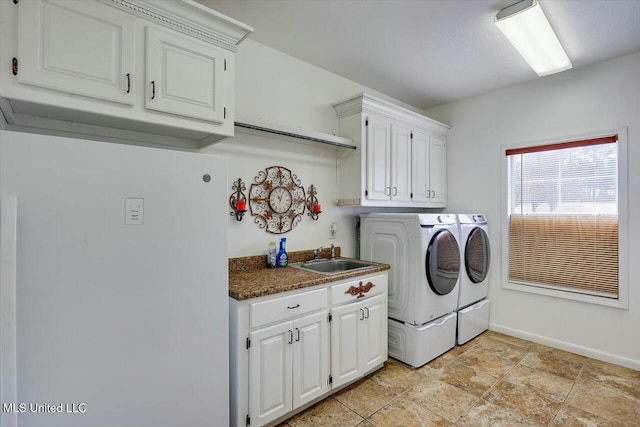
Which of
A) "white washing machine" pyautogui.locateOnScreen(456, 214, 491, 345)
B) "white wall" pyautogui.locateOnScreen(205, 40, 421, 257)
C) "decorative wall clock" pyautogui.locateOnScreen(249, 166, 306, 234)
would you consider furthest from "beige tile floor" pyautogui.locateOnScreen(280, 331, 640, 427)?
"decorative wall clock" pyautogui.locateOnScreen(249, 166, 306, 234)

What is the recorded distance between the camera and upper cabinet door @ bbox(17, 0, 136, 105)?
1.23 m

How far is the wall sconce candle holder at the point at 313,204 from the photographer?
9.09ft

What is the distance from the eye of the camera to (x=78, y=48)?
1.33 metres

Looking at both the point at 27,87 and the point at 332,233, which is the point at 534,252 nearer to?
the point at 332,233

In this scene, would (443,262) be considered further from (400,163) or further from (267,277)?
(267,277)

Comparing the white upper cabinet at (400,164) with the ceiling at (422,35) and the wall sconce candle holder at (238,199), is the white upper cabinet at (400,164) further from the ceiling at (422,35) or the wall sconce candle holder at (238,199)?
the wall sconce candle holder at (238,199)

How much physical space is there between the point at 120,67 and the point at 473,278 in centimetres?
338

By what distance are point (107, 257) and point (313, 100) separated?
2.20m

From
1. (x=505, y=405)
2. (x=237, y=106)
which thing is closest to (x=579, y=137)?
(x=505, y=405)

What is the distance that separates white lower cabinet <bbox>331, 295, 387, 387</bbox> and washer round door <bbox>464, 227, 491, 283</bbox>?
3.81ft

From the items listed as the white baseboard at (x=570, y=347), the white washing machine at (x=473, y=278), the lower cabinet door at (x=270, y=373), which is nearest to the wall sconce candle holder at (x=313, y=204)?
the lower cabinet door at (x=270, y=373)

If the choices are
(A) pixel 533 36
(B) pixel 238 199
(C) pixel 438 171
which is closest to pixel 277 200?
(B) pixel 238 199

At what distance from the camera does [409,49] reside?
2516mm

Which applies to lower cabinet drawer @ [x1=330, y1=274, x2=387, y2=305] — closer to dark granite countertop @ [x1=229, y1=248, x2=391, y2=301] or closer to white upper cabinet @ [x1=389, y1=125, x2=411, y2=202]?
dark granite countertop @ [x1=229, y1=248, x2=391, y2=301]
